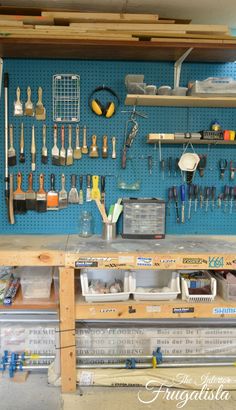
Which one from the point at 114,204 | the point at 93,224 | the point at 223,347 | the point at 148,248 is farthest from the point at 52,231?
the point at 223,347

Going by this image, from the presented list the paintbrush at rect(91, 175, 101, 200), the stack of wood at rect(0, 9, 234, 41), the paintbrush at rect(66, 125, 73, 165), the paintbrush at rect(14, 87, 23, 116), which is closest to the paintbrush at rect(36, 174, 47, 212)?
the paintbrush at rect(66, 125, 73, 165)

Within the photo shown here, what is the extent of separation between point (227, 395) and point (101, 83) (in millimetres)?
2013

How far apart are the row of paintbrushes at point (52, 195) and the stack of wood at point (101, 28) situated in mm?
835

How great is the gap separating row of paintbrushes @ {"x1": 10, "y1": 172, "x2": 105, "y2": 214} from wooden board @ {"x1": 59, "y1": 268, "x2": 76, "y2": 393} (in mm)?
594

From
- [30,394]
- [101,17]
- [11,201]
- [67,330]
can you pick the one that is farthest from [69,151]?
[30,394]

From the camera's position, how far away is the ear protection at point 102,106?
2.07 m

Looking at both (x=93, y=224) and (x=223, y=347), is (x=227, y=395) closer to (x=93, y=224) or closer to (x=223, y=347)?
(x=223, y=347)

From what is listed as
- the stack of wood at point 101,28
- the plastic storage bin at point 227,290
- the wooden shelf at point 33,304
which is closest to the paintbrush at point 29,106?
the stack of wood at point 101,28

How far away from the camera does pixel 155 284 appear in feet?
6.62

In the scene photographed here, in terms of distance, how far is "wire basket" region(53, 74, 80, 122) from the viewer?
81.9 inches

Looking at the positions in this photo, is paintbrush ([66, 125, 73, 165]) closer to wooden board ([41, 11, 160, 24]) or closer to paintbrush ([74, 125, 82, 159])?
paintbrush ([74, 125, 82, 159])

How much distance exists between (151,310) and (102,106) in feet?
4.24

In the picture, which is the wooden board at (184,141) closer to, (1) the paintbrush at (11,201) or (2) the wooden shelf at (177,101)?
(2) the wooden shelf at (177,101)

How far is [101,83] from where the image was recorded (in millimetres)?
2104
